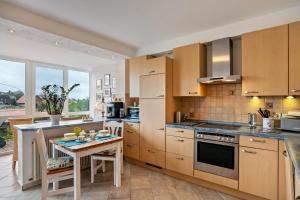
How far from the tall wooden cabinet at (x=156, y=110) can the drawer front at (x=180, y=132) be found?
0.13 meters

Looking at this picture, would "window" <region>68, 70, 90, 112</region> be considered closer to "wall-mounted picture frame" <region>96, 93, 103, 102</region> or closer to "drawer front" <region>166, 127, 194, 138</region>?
"wall-mounted picture frame" <region>96, 93, 103, 102</region>

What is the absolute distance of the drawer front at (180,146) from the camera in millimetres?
2607

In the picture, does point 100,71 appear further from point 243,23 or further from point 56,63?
point 243,23

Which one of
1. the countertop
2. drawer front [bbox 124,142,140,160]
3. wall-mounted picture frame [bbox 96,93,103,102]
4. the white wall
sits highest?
the white wall

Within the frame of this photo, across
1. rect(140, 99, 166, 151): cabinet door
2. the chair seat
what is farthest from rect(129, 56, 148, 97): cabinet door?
the chair seat

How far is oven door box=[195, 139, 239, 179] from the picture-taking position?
222 centimetres

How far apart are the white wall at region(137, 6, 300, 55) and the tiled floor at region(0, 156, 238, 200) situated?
2502 mm

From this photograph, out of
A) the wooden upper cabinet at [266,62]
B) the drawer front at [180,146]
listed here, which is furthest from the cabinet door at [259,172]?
the wooden upper cabinet at [266,62]

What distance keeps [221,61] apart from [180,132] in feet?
4.39

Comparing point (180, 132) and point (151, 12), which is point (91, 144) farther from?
point (151, 12)

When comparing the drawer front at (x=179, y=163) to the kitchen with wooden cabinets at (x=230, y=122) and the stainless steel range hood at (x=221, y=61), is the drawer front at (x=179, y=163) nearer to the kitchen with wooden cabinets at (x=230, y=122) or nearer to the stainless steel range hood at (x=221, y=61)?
the kitchen with wooden cabinets at (x=230, y=122)

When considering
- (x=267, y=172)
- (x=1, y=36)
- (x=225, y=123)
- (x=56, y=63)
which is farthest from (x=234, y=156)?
(x=56, y=63)

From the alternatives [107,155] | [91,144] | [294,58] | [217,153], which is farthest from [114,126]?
[294,58]

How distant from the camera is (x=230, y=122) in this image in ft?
9.10
